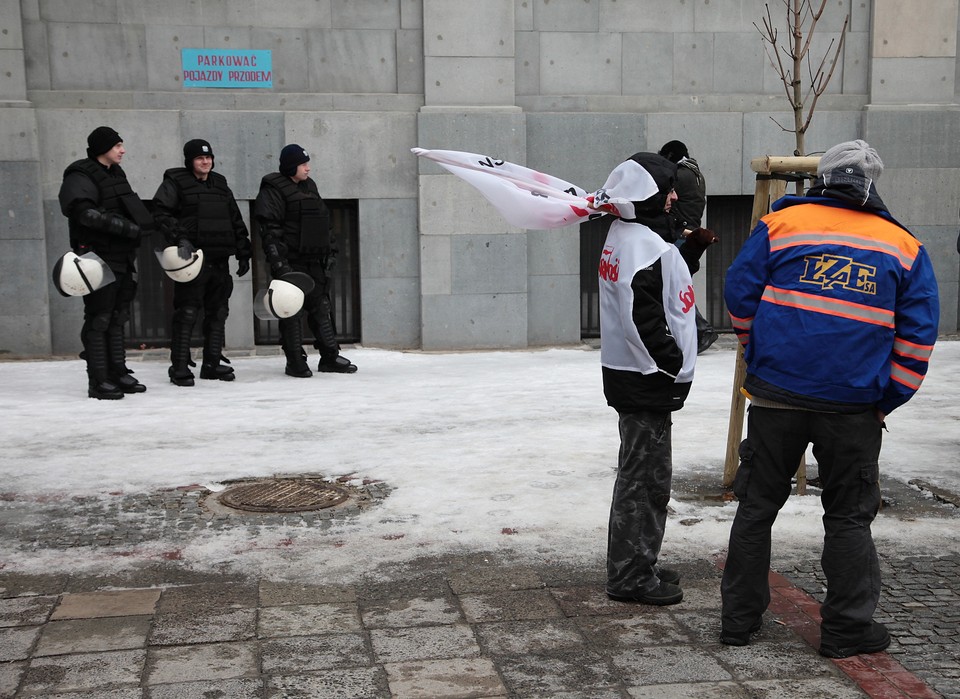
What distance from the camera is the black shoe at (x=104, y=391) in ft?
31.6

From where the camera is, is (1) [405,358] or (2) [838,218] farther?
(1) [405,358]

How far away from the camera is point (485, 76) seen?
1266 cm

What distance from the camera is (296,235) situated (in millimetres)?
10867

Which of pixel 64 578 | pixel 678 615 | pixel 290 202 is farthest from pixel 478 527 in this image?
pixel 290 202

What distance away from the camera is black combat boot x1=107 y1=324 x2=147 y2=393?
991cm

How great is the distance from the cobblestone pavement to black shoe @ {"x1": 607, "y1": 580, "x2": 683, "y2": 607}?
51 mm

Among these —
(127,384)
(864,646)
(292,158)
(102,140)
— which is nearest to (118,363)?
(127,384)

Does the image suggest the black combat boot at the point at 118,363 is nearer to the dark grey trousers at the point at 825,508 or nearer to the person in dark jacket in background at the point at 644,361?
the person in dark jacket in background at the point at 644,361

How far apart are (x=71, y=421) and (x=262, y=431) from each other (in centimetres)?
158

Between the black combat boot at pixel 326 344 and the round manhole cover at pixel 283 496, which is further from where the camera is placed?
the black combat boot at pixel 326 344

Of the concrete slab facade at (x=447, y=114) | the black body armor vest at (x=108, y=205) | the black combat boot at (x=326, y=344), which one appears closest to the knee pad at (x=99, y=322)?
the black body armor vest at (x=108, y=205)

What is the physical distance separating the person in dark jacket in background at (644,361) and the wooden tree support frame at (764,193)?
0.98 m

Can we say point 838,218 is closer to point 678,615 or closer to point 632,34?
point 678,615

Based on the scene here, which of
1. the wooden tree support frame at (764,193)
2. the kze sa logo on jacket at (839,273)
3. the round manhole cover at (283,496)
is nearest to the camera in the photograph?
the kze sa logo on jacket at (839,273)
